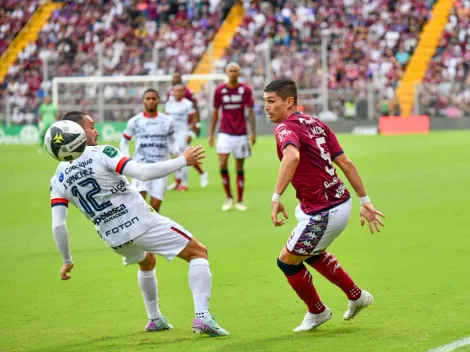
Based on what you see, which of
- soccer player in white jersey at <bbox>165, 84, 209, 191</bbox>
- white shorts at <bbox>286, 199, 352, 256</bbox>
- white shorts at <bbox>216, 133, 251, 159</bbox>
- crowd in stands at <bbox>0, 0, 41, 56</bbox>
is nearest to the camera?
white shorts at <bbox>286, 199, 352, 256</bbox>

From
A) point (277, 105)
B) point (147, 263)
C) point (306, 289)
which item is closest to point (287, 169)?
point (277, 105)

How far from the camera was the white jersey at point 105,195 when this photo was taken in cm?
775

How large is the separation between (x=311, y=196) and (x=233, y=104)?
1055cm

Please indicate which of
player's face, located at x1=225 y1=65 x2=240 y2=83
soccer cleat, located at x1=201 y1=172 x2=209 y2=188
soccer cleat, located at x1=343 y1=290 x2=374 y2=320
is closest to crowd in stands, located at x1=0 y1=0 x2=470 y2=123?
soccer cleat, located at x1=201 y1=172 x2=209 y2=188

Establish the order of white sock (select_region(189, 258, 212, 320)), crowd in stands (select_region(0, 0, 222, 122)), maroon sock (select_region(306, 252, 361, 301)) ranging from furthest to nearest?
1. crowd in stands (select_region(0, 0, 222, 122))
2. maroon sock (select_region(306, 252, 361, 301))
3. white sock (select_region(189, 258, 212, 320))

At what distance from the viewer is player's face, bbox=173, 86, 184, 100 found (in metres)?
21.8

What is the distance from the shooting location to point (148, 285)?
833cm

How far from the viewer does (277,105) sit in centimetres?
795

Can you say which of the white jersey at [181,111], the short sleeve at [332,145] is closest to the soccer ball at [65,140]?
the short sleeve at [332,145]

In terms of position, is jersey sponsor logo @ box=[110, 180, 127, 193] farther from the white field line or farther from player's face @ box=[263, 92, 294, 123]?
the white field line

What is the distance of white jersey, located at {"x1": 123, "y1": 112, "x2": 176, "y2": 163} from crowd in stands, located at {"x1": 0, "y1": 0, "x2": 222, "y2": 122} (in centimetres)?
3165

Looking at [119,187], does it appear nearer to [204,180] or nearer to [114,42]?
[204,180]

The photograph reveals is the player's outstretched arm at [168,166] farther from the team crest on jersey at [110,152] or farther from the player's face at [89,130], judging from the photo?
the player's face at [89,130]

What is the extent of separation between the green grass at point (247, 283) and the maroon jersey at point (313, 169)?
104 centimetres
